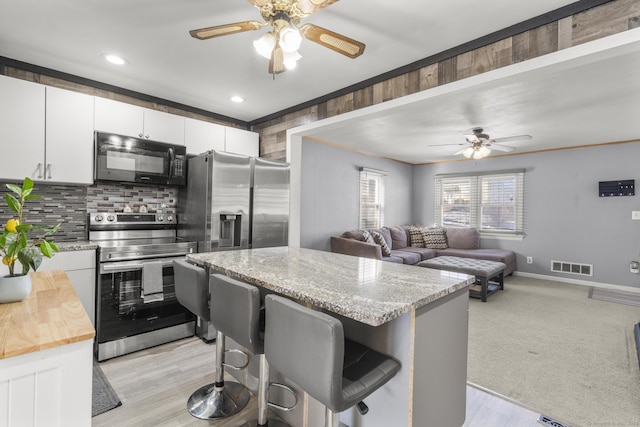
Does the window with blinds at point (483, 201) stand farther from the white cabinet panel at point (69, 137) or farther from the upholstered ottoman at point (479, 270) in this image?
the white cabinet panel at point (69, 137)

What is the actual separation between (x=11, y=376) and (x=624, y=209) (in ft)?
23.2

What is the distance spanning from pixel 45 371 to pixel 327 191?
4.52 meters

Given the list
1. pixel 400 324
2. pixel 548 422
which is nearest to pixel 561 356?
pixel 548 422

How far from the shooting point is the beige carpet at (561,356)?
2029 mm

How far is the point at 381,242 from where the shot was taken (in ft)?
18.0

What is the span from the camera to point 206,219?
3.01 m

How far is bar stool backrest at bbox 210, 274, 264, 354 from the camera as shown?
1.44m

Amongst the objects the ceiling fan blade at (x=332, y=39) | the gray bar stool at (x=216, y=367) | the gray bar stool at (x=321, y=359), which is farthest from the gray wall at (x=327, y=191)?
A: the gray bar stool at (x=321, y=359)

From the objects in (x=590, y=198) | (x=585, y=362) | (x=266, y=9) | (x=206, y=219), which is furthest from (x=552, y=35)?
(x=590, y=198)

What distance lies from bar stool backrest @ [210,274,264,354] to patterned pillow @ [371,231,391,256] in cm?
402

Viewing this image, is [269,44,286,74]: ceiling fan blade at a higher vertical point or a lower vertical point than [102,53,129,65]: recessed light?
lower

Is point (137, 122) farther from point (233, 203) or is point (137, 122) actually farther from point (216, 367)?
point (216, 367)

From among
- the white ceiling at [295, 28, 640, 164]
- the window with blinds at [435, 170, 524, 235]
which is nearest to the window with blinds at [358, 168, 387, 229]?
the white ceiling at [295, 28, 640, 164]

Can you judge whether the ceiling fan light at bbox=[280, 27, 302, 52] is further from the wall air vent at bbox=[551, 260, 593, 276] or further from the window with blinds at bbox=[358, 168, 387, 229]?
the wall air vent at bbox=[551, 260, 593, 276]
